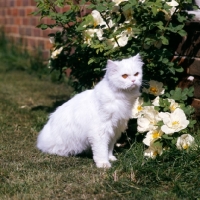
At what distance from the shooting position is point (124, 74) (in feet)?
11.5

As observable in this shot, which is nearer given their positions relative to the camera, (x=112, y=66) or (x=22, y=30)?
(x=112, y=66)

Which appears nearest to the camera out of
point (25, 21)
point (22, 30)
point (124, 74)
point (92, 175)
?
point (92, 175)

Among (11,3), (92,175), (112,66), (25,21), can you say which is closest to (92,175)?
(92,175)

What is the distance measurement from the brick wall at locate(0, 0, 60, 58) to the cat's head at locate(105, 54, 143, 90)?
4.14m

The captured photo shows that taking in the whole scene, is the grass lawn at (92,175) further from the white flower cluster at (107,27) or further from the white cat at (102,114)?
the white flower cluster at (107,27)

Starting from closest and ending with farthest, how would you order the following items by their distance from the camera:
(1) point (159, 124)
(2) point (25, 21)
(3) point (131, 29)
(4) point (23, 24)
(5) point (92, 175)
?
1. (5) point (92, 175)
2. (1) point (159, 124)
3. (3) point (131, 29)
4. (2) point (25, 21)
5. (4) point (23, 24)

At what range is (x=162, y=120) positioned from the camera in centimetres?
368

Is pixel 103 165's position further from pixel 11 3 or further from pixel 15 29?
pixel 11 3

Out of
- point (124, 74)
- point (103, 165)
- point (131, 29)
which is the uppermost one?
point (131, 29)

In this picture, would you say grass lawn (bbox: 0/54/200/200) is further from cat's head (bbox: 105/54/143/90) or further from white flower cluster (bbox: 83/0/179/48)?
white flower cluster (bbox: 83/0/179/48)

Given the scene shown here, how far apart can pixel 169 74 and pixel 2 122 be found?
1.82 meters

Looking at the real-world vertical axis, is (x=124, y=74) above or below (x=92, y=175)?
above

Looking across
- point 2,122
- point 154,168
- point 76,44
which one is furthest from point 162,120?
point 2,122

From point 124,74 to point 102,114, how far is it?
0.36 meters
